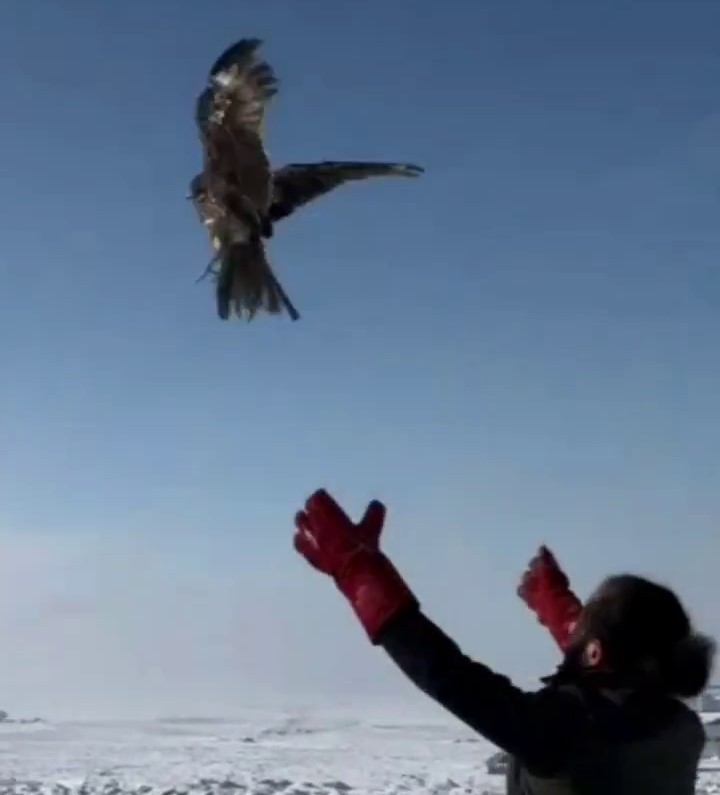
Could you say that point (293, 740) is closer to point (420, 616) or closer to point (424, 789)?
point (424, 789)

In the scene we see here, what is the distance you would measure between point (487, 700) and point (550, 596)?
75 centimetres

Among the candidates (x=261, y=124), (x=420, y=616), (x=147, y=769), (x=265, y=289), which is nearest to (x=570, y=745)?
(x=420, y=616)

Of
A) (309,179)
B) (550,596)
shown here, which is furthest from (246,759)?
(550,596)

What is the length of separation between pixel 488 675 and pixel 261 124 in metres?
1.90

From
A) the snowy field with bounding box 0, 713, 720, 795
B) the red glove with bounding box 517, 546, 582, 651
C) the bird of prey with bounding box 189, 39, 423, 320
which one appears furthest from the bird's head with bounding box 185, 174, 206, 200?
the snowy field with bounding box 0, 713, 720, 795

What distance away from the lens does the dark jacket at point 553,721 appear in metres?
1.51

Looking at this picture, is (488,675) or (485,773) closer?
(488,675)

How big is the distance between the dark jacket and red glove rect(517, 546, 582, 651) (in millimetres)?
616

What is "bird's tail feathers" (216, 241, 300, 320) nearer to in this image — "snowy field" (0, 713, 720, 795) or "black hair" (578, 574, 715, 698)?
"black hair" (578, 574, 715, 698)

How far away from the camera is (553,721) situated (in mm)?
1513

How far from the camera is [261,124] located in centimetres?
308

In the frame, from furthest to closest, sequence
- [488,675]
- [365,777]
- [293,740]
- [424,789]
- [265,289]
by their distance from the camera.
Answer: [293,740] < [365,777] < [424,789] < [265,289] < [488,675]

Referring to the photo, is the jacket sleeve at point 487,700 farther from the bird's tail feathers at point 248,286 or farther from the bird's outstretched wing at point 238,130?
the bird's outstretched wing at point 238,130

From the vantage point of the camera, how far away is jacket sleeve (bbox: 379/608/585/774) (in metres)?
1.50
